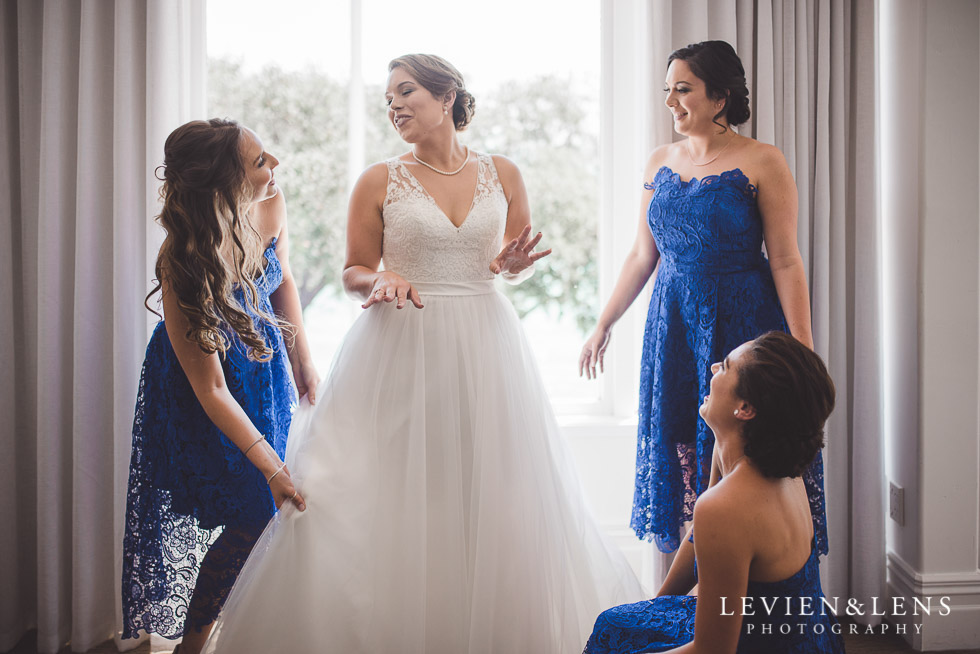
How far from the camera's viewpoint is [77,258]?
7.68 ft

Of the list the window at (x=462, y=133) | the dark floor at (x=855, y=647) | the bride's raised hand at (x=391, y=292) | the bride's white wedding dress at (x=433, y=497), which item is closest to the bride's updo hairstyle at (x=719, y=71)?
the bride's white wedding dress at (x=433, y=497)

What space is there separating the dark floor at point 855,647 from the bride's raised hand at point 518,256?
1692mm

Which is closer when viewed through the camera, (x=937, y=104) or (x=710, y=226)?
(x=710, y=226)

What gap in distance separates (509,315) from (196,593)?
1053mm

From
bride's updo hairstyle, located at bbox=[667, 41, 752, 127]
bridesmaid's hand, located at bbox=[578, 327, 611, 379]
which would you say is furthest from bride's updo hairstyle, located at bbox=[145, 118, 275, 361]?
bride's updo hairstyle, located at bbox=[667, 41, 752, 127]

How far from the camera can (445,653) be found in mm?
1584

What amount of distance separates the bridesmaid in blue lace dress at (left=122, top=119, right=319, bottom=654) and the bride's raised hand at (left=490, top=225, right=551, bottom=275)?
60 centimetres

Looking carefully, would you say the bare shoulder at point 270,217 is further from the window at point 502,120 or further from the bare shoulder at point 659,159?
the bare shoulder at point 659,159

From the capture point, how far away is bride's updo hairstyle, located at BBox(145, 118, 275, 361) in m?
1.63

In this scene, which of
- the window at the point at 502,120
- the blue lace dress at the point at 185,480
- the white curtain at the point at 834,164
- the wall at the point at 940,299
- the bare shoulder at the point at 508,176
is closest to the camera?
the blue lace dress at the point at 185,480

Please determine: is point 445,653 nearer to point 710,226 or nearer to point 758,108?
point 710,226

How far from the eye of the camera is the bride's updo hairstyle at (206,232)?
1631mm

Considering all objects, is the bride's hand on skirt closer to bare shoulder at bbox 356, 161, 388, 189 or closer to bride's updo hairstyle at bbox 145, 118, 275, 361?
bride's updo hairstyle at bbox 145, 118, 275, 361

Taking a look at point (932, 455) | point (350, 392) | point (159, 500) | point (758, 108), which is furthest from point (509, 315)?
point (932, 455)
